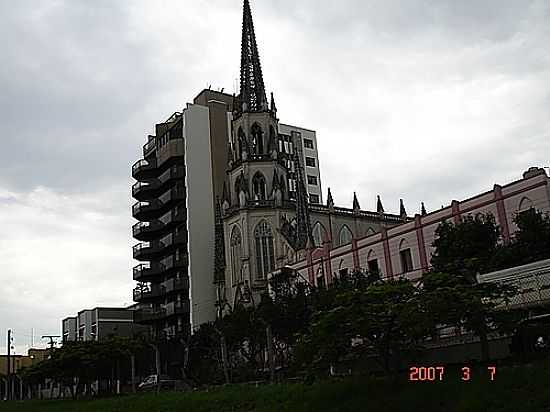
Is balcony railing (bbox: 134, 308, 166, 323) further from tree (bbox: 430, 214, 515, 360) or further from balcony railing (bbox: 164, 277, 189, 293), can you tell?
tree (bbox: 430, 214, 515, 360)

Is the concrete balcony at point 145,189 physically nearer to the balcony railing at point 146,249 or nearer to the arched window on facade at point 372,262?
the balcony railing at point 146,249

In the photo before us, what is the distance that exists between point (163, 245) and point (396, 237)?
4276 centimetres

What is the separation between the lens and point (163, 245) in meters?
91.9

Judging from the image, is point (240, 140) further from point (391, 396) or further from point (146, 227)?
point (391, 396)

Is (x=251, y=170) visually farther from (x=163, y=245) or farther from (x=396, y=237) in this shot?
(x=396, y=237)

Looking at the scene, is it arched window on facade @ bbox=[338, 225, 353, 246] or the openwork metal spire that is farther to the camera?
arched window on facade @ bbox=[338, 225, 353, 246]

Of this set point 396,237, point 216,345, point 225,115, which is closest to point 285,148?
point 225,115

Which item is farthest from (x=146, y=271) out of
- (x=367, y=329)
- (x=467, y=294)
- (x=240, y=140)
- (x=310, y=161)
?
(x=467, y=294)

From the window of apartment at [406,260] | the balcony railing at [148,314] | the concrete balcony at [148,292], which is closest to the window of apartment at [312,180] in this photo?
the concrete balcony at [148,292]

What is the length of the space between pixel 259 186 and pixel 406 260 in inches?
1063

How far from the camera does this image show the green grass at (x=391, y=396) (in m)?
24.9

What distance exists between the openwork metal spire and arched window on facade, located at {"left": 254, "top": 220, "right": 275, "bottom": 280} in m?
14.3

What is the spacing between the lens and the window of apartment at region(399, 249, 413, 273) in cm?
5434

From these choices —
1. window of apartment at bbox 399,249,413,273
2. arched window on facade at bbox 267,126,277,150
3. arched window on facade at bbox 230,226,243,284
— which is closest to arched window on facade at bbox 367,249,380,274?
window of apartment at bbox 399,249,413,273
